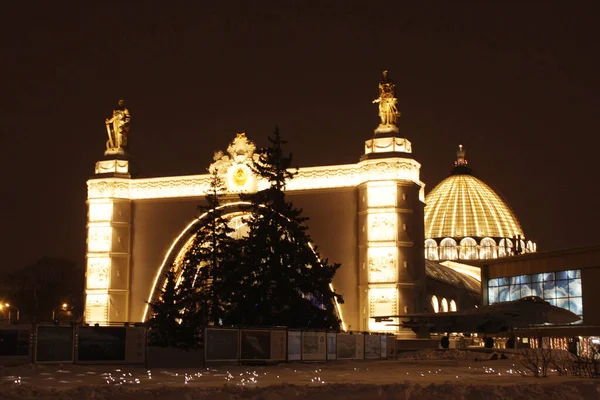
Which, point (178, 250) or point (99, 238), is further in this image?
point (99, 238)

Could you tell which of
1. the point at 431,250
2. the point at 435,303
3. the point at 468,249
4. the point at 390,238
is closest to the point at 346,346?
the point at 390,238

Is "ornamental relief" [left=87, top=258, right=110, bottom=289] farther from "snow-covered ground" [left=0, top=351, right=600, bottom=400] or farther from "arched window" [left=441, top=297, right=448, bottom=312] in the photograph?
"snow-covered ground" [left=0, top=351, right=600, bottom=400]

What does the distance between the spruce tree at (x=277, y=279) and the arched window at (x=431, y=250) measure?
6956 centimetres

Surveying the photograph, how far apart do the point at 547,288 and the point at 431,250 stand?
174ft

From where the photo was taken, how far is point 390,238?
66.3 metres

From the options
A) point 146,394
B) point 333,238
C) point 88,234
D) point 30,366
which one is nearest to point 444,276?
point 333,238

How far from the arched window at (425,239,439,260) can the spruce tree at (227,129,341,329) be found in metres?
69.6

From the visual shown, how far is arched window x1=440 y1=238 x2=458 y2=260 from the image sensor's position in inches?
4833

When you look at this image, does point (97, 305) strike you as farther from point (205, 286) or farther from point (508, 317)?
point (508, 317)

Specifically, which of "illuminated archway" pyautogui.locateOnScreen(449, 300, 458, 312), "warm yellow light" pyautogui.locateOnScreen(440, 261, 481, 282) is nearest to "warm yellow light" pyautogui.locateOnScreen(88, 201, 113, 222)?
"illuminated archway" pyautogui.locateOnScreen(449, 300, 458, 312)

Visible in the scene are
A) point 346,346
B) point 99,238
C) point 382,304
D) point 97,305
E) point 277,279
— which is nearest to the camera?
point 346,346

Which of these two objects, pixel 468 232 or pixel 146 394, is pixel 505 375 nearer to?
pixel 146 394

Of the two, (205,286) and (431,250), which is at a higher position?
(431,250)

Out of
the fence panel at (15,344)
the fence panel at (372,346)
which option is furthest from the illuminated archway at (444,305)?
the fence panel at (15,344)
